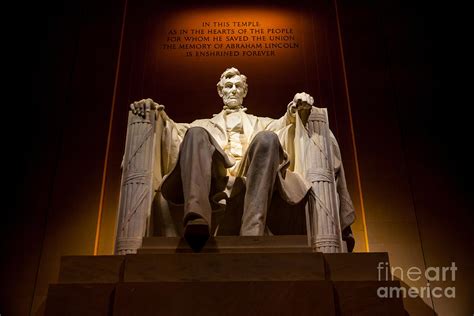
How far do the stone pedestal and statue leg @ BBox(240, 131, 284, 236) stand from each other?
0.95ft

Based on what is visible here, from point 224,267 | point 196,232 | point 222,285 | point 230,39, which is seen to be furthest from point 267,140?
point 230,39

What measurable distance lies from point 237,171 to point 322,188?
0.55 metres

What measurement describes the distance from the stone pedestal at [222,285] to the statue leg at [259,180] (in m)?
0.29

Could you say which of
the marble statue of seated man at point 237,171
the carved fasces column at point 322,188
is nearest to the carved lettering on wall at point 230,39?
the marble statue of seated man at point 237,171

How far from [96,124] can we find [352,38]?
2758 mm

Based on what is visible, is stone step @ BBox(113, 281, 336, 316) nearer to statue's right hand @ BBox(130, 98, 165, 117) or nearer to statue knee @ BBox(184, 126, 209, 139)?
statue knee @ BBox(184, 126, 209, 139)

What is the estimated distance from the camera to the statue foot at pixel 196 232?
116 inches

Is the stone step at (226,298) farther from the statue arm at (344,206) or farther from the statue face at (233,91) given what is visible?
the statue face at (233,91)

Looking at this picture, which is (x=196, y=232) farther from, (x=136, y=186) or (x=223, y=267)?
(x=136, y=186)

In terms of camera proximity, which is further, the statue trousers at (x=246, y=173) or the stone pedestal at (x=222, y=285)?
the statue trousers at (x=246, y=173)

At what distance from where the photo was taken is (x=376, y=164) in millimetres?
5371

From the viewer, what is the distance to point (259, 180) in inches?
134

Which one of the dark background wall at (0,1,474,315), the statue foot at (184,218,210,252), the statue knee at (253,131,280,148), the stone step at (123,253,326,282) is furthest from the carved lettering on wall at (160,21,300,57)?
the stone step at (123,253,326,282)

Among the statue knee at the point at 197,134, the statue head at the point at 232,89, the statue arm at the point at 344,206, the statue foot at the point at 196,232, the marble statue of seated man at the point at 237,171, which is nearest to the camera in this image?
the statue foot at the point at 196,232
